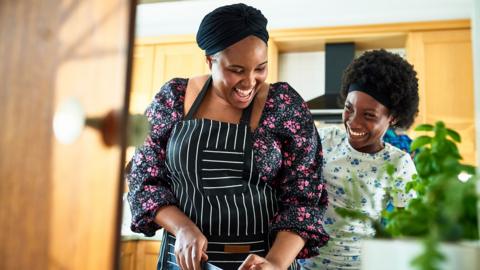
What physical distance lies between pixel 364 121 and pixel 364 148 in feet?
0.30

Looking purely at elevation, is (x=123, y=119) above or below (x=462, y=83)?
below

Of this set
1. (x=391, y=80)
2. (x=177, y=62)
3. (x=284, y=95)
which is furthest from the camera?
(x=177, y=62)

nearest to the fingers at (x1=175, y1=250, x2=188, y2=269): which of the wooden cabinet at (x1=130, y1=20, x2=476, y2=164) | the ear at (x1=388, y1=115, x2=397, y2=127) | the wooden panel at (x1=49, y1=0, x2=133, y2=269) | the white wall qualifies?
the wooden panel at (x1=49, y1=0, x2=133, y2=269)

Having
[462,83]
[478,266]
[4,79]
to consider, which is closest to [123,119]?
[4,79]

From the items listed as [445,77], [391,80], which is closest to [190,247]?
[391,80]

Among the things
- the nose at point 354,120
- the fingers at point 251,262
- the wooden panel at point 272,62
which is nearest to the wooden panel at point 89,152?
the fingers at point 251,262

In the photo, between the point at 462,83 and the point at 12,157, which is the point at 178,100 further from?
the point at 462,83

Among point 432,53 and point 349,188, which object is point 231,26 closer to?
point 349,188

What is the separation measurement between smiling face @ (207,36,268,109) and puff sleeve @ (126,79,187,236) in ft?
0.38

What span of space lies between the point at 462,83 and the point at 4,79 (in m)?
3.19

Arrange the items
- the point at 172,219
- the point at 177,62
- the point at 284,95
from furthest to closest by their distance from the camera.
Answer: the point at 177,62 < the point at 284,95 < the point at 172,219

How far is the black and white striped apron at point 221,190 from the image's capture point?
3.39 ft

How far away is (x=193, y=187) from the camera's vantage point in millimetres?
1064

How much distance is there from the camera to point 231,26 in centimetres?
108
